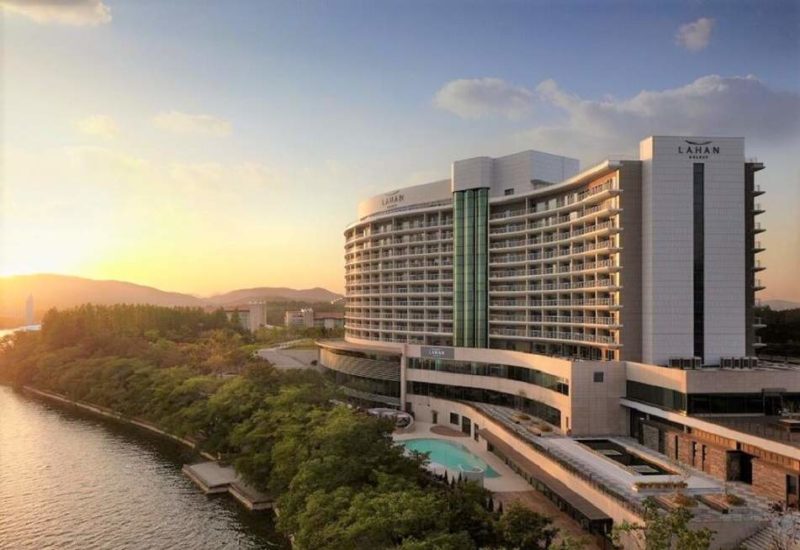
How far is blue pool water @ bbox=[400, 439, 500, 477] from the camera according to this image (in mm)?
41406

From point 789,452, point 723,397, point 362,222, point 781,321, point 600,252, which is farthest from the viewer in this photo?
point 781,321

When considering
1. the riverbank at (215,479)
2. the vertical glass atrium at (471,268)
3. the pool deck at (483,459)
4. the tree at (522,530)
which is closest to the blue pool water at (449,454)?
the pool deck at (483,459)

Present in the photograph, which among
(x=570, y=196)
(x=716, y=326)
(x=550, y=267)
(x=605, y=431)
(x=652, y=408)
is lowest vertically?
(x=605, y=431)

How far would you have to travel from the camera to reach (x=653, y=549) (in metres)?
18.2

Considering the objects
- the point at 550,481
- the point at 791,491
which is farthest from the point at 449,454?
the point at 791,491

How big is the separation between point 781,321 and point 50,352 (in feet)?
386

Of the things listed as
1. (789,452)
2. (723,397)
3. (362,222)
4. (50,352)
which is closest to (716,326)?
(723,397)

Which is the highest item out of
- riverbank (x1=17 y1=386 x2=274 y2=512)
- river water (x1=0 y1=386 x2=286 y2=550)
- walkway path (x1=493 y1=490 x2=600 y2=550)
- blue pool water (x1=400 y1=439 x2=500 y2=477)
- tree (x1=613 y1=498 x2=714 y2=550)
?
tree (x1=613 y1=498 x2=714 y2=550)

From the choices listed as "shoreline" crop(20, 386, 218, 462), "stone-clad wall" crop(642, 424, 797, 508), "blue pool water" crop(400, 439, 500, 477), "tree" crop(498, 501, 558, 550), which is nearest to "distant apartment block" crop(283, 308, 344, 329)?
"shoreline" crop(20, 386, 218, 462)

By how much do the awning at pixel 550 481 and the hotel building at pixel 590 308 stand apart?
2.27ft

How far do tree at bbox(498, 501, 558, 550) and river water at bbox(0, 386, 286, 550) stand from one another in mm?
17805

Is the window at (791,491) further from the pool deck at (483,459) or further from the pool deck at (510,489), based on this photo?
the pool deck at (483,459)

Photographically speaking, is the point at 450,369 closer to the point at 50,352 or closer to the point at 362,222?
the point at 362,222

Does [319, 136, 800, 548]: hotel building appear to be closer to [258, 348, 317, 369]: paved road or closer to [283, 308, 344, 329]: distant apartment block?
[258, 348, 317, 369]: paved road
